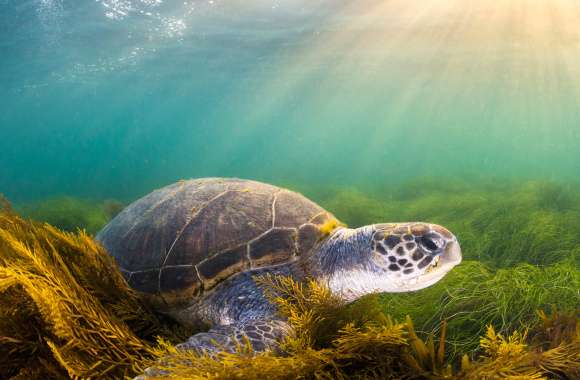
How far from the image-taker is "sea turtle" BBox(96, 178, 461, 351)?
6.23 feet

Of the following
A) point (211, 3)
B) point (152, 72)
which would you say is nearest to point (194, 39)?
point (211, 3)

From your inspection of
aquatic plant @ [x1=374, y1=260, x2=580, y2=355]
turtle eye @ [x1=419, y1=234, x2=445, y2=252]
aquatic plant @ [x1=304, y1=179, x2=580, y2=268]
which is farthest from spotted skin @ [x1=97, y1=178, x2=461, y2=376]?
aquatic plant @ [x1=304, y1=179, x2=580, y2=268]

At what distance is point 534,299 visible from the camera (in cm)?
238

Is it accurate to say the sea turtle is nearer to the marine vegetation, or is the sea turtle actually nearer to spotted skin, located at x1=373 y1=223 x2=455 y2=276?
spotted skin, located at x1=373 y1=223 x2=455 y2=276

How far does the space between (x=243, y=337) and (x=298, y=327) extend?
26cm

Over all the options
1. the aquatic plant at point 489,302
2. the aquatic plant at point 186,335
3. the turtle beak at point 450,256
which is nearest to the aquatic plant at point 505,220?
the aquatic plant at point 489,302

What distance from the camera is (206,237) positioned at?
7.60 feet

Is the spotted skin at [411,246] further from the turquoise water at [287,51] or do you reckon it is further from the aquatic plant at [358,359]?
the turquoise water at [287,51]

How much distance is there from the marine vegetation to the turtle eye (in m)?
0.48

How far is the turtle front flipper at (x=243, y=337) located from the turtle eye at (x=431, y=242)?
2.88 ft

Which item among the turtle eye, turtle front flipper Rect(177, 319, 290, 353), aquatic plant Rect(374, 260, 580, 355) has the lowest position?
aquatic plant Rect(374, 260, 580, 355)

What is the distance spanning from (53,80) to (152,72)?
7.73m

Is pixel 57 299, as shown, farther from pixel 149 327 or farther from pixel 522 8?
pixel 522 8

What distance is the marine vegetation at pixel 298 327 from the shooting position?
1.29 meters
